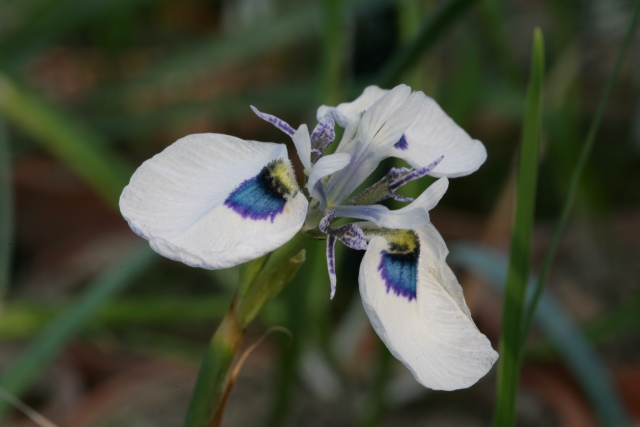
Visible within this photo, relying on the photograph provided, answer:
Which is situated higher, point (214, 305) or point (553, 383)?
point (214, 305)

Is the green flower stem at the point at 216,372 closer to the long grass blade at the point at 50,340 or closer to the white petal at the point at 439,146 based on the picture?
the white petal at the point at 439,146

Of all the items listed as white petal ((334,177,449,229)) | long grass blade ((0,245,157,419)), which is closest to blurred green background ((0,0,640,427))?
long grass blade ((0,245,157,419))

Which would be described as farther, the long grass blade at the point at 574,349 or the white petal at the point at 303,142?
the long grass blade at the point at 574,349

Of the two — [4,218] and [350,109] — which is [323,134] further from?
[4,218]

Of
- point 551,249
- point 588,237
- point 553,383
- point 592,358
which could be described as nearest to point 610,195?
point 588,237

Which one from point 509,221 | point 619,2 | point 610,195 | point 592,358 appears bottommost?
point 610,195

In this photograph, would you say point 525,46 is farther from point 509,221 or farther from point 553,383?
point 553,383

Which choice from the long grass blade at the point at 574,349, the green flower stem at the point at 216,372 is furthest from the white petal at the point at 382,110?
the long grass blade at the point at 574,349
